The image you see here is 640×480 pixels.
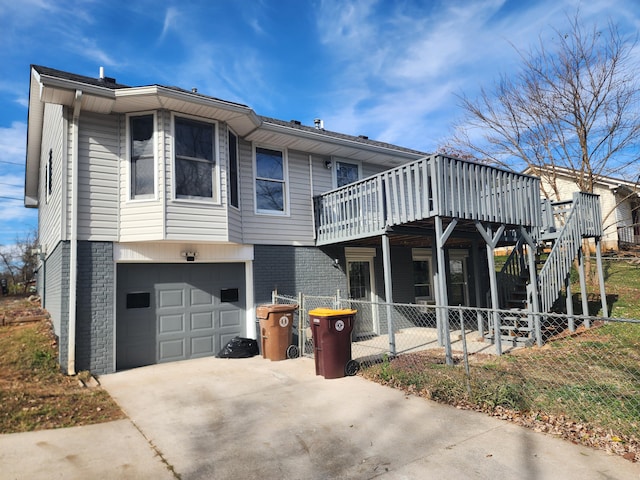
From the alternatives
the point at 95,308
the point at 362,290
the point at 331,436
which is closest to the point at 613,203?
the point at 362,290

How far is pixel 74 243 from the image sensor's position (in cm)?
722

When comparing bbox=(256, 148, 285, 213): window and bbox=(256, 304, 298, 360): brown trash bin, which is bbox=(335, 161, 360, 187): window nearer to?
bbox=(256, 148, 285, 213): window

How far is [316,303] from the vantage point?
33.3ft

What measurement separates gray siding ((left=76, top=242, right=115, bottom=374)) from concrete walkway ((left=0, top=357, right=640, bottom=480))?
5.60 ft

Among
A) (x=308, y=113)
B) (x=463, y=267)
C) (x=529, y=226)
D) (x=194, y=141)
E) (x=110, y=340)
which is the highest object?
(x=308, y=113)

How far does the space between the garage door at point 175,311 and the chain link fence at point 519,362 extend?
116cm

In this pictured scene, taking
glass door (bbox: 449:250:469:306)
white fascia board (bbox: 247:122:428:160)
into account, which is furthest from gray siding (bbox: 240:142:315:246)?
glass door (bbox: 449:250:469:306)

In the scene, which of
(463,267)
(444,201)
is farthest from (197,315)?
(463,267)

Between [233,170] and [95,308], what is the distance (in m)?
3.88

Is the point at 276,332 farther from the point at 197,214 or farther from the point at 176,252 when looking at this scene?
the point at 197,214

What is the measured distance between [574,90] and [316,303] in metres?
12.3

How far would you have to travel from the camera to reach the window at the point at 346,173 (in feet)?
37.1

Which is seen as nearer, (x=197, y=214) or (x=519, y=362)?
(x=519, y=362)

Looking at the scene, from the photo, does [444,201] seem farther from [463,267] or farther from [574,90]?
[574,90]
